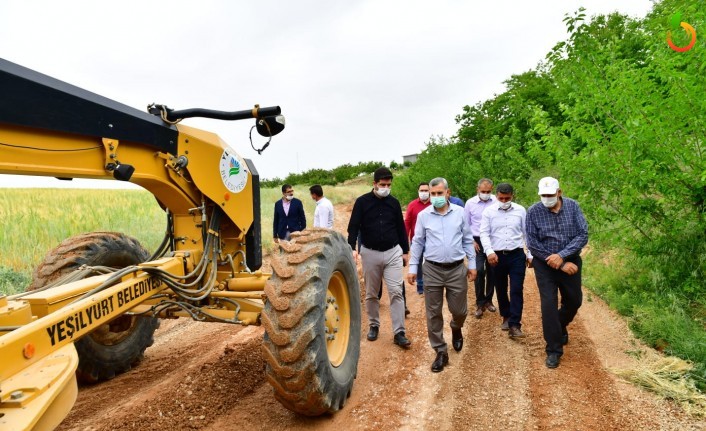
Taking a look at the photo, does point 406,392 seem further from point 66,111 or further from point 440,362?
point 66,111

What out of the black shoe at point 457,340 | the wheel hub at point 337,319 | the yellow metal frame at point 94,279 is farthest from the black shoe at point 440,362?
the yellow metal frame at point 94,279

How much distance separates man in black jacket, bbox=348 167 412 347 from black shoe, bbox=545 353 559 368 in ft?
5.14

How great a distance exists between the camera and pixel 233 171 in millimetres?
4191

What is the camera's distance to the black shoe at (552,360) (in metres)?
4.81

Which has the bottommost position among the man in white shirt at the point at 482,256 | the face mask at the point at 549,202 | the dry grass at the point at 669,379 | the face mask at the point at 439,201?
the dry grass at the point at 669,379

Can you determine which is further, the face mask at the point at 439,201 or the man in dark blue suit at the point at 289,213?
the man in dark blue suit at the point at 289,213

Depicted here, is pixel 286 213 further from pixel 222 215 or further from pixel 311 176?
pixel 311 176

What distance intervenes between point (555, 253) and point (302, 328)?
10.0 feet

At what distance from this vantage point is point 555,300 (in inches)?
197

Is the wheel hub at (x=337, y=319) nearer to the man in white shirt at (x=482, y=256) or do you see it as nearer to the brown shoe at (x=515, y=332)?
the brown shoe at (x=515, y=332)

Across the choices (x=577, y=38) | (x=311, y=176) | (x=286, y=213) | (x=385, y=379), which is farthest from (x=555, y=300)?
(x=311, y=176)

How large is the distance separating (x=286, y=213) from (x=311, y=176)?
140ft

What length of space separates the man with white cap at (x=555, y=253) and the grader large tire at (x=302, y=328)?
2.37 meters

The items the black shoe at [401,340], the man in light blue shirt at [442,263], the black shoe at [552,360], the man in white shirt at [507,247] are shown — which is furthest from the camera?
the man in white shirt at [507,247]
